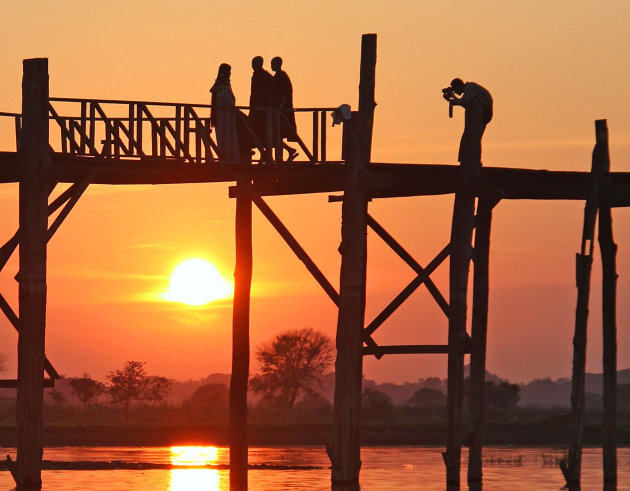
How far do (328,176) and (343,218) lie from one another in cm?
184

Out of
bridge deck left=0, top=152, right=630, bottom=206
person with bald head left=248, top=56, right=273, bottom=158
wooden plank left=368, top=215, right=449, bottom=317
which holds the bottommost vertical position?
wooden plank left=368, top=215, right=449, bottom=317

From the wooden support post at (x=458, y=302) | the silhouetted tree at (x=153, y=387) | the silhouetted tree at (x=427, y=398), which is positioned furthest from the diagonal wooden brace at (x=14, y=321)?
the silhouetted tree at (x=427, y=398)

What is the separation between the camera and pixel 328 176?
2742 centimetres

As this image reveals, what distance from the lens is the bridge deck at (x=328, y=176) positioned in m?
26.7

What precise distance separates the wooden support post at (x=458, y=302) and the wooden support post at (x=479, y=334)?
1108 millimetres

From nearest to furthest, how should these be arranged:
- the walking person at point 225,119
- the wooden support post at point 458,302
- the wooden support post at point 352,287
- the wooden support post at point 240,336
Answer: the wooden support post at point 352,287
the wooden support post at point 458,302
the walking person at point 225,119
the wooden support post at point 240,336

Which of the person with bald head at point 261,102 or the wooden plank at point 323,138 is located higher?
the person with bald head at point 261,102

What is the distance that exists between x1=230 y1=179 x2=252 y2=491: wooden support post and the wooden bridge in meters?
0.02

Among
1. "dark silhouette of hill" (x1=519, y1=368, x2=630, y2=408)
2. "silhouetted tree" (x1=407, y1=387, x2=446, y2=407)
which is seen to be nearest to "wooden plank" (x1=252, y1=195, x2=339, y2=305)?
"silhouetted tree" (x1=407, y1=387, x2=446, y2=407)

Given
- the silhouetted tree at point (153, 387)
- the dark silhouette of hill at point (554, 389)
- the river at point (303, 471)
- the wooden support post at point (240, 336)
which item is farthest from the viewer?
the dark silhouette of hill at point (554, 389)

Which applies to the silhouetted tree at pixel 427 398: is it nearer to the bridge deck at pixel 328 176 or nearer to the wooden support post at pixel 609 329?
the wooden support post at pixel 609 329

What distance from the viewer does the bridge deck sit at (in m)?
26.7

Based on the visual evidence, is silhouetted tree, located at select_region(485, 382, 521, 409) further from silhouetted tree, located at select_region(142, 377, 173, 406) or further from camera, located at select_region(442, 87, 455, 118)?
camera, located at select_region(442, 87, 455, 118)

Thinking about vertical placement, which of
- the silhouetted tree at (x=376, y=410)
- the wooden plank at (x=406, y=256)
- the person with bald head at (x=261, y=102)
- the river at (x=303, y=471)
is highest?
the person with bald head at (x=261, y=102)
